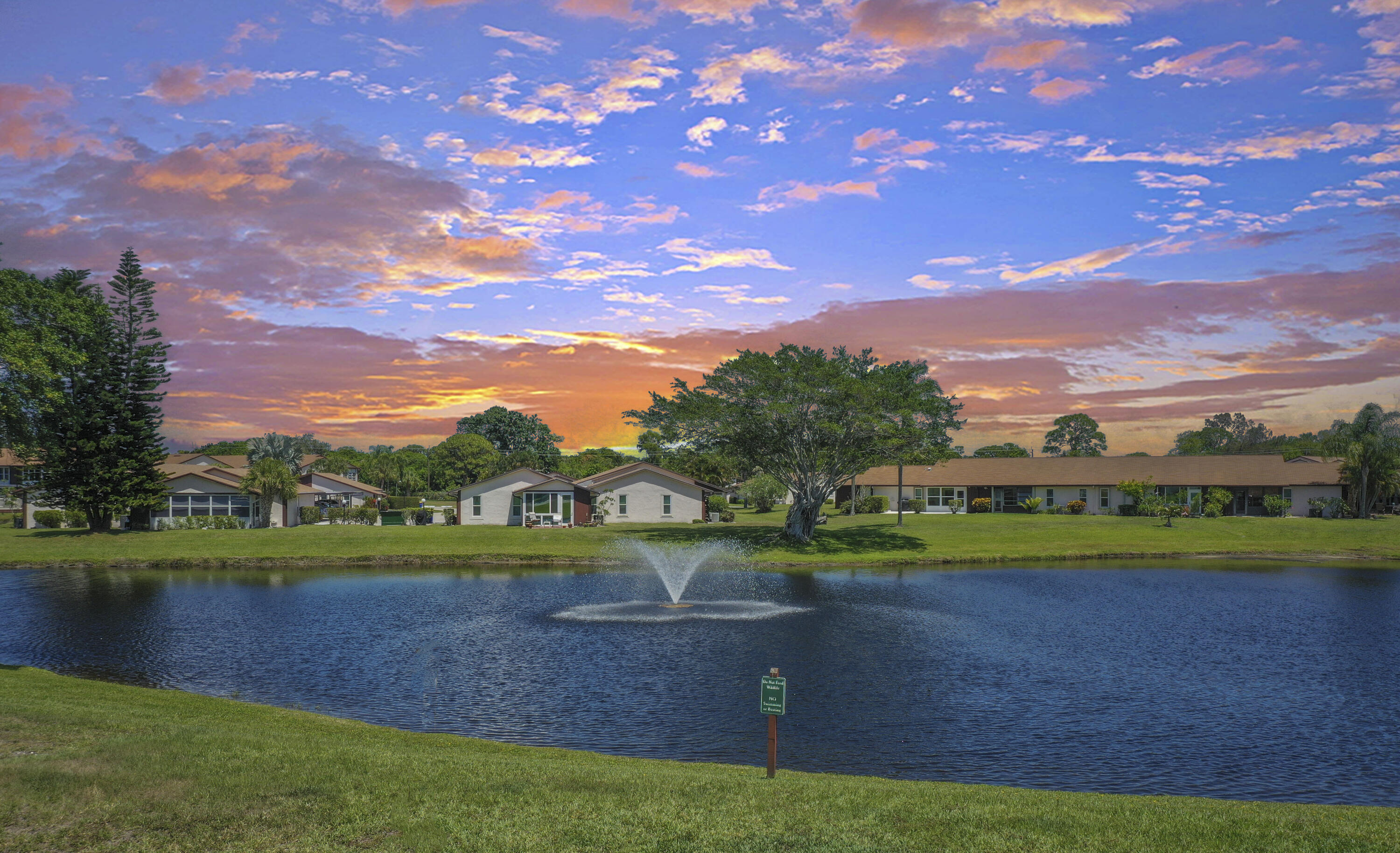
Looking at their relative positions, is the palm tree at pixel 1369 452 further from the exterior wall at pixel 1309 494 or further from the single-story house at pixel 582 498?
the single-story house at pixel 582 498

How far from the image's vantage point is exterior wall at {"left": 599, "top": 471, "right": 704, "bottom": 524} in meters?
77.9

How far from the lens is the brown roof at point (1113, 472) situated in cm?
8675

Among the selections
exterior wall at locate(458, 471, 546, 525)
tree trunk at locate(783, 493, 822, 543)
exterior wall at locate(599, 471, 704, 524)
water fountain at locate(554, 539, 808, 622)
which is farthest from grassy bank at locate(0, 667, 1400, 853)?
exterior wall at locate(599, 471, 704, 524)

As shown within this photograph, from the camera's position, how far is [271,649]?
27.5m

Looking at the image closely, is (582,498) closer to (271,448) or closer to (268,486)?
(268,486)

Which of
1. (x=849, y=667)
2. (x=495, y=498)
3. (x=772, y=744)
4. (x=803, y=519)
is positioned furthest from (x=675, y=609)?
(x=495, y=498)

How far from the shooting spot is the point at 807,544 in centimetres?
6066

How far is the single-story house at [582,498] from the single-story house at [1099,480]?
2262cm

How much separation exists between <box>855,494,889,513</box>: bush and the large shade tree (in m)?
31.3

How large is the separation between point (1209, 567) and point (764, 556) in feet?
89.4

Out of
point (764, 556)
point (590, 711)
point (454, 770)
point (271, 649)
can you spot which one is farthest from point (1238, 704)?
point (764, 556)

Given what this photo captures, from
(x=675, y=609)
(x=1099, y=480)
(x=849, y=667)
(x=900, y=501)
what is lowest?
(x=675, y=609)

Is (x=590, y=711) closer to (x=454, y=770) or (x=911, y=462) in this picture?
(x=454, y=770)

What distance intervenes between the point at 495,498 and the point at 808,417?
1214 inches
